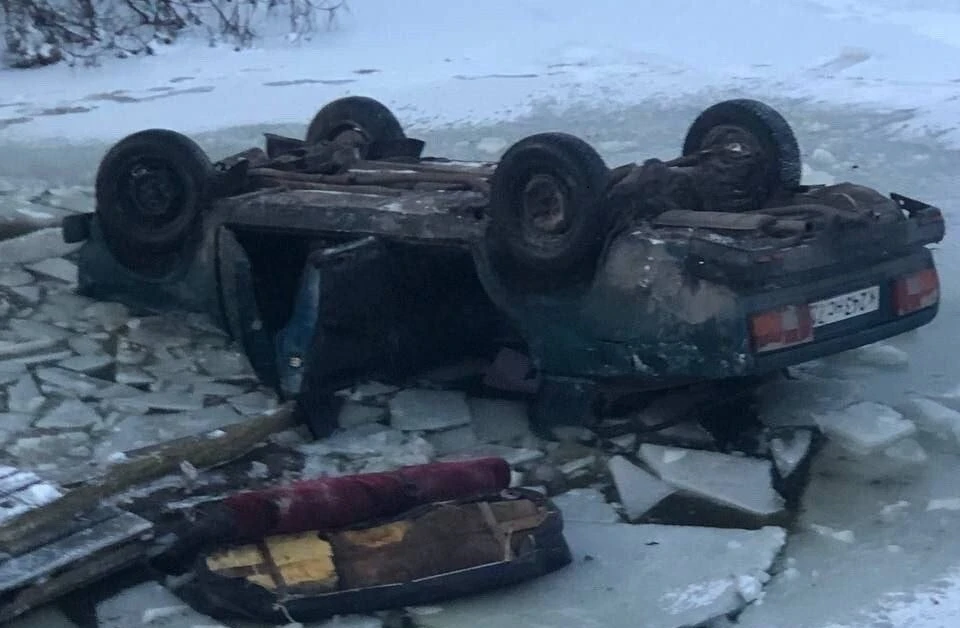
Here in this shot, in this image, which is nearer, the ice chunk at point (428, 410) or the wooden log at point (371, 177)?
the ice chunk at point (428, 410)

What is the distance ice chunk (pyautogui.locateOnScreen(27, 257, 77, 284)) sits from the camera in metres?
7.29

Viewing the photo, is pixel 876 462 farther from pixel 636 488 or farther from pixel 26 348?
pixel 26 348

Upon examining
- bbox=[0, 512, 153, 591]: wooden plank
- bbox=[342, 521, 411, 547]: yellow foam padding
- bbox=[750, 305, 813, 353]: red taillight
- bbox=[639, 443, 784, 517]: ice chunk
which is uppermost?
bbox=[750, 305, 813, 353]: red taillight

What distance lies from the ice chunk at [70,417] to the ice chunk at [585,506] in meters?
1.96

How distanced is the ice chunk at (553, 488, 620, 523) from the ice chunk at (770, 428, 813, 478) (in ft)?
2.31

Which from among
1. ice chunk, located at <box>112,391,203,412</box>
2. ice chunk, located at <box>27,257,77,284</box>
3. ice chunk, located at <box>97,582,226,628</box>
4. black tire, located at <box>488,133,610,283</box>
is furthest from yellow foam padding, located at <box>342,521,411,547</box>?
ice chunk, located at <box>27,257,77,284</box>

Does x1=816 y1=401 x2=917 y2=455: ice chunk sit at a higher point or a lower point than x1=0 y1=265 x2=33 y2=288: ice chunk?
lower

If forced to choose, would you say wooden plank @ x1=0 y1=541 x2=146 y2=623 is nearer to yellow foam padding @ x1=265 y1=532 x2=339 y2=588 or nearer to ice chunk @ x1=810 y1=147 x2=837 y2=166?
yellow foam padding @ x1=265 y1=532 x2=339 y2=588

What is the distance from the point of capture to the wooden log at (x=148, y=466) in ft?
14.4

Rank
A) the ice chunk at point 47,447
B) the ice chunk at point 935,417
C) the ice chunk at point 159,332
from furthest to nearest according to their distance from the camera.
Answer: the ice chunk at point 159,332
the ice chunk at point 935,417
the ice chunk at point 47,447

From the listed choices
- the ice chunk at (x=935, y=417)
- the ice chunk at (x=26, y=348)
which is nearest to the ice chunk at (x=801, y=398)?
the ice chunk at (x=935, y=417)

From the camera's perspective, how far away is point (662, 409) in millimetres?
5766

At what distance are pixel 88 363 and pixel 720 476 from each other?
9.46 feet

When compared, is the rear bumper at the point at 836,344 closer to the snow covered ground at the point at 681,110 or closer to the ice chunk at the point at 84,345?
the snow covered ground at the point at 681,110
